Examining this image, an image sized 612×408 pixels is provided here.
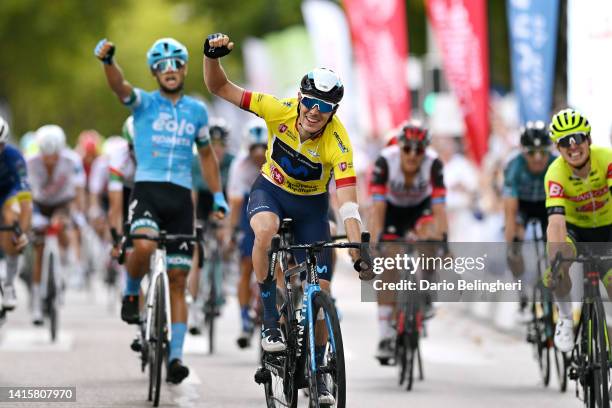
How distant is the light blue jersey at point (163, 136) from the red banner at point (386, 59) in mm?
14910

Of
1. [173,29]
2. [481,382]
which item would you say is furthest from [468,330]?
[173,29]

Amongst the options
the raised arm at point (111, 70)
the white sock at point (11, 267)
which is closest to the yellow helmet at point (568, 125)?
the raised arm at point (111, 70)

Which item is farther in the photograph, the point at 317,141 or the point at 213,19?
the point at 213,19

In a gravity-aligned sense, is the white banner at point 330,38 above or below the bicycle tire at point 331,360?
above

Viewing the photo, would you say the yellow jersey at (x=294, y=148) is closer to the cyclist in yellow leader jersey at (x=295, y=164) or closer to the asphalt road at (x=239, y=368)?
the cyclist in yellow leader jersey at (x=295, y=164)

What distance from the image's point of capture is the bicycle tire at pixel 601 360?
9.37m

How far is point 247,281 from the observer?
15.1 metres

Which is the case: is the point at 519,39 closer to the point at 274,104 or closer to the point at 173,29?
the point at 274,104

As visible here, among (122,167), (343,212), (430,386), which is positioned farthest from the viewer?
(122,167)

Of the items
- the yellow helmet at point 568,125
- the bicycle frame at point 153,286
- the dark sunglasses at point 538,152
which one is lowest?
the bicycle frame at point 153,286

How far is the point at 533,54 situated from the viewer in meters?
18.4

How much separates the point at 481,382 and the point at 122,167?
351cm

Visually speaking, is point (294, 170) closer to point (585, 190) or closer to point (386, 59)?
point (585, 190)

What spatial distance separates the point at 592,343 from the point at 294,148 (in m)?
2.16
